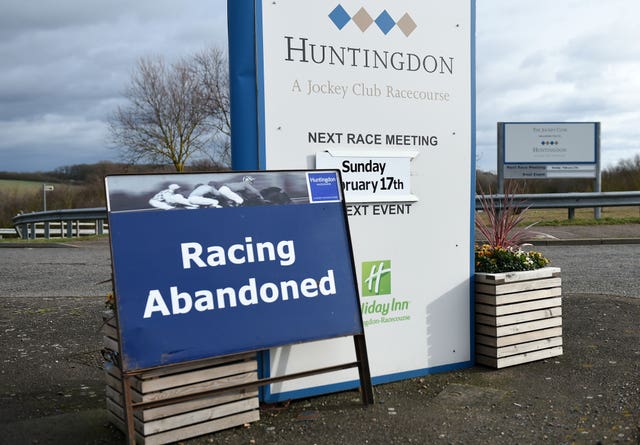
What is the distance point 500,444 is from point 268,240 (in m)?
1.85

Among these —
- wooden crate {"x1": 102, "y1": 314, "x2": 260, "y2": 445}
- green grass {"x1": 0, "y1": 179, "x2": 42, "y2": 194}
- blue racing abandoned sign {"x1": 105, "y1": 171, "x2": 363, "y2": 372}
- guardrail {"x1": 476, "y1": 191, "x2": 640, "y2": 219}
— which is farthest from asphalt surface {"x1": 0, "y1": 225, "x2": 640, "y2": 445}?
green grass {"x1": 0, "y1": 179, "x2": 42, "y2": 194}

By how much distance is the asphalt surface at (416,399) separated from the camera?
4070 millimetres

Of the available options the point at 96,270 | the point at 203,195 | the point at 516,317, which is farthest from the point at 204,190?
the point at 96,270

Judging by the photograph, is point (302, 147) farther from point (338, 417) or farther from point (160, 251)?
point (338, 417)

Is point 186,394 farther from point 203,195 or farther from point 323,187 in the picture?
point 323,187

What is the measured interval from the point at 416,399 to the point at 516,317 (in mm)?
1255

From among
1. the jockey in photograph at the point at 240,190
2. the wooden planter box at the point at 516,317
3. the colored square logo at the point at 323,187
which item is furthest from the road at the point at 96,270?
the jockey in photograph at the point at 240,190

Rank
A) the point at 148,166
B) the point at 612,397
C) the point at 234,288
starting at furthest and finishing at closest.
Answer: the point at 148,166
the point at 612,397
the point at 234,288

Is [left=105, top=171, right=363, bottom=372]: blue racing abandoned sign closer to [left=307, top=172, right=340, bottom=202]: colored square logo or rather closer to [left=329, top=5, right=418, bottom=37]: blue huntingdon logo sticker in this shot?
[left=307, top=172, right=340, bottom=202]: colored square logo

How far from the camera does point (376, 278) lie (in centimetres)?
512

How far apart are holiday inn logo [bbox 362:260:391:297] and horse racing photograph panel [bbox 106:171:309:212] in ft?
2.71

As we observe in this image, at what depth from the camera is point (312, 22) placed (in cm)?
479

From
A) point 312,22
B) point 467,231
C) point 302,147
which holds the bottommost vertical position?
point 467,231

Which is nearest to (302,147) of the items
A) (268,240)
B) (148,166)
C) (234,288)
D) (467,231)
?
(268,240)
